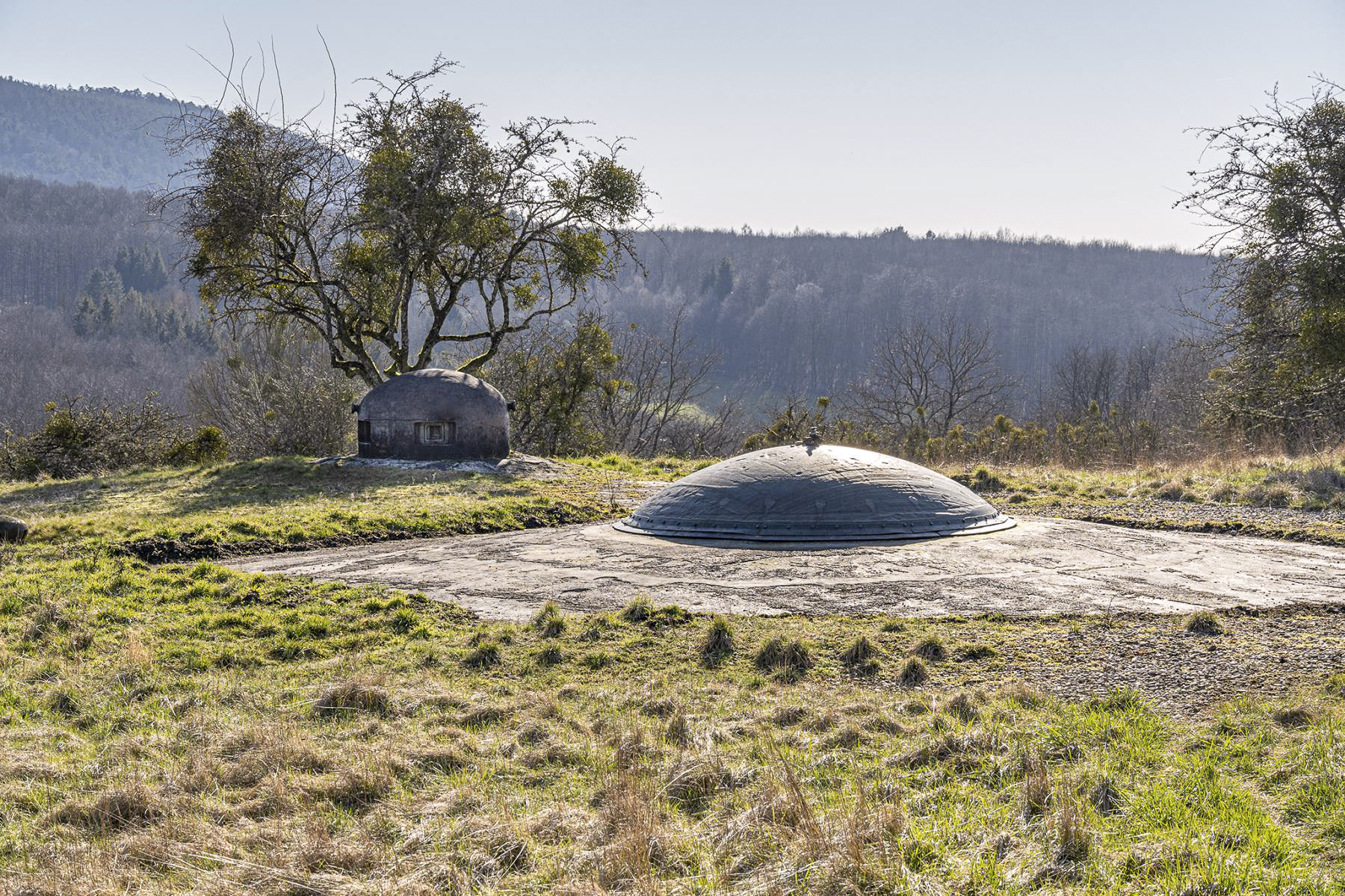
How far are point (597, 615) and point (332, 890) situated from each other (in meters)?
3.44

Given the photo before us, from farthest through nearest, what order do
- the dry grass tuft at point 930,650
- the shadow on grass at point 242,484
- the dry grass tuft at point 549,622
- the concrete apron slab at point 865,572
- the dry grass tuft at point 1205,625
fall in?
1. the shadow on grass at point 242,484
2. the concrete apron slab at point 865,572
3. the dry grass tuft at point 549,622
4. the dry grass tuft at point 1205,625
5. the dry grass tuft at point 930,650

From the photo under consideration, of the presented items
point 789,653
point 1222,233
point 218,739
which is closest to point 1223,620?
point 789,653

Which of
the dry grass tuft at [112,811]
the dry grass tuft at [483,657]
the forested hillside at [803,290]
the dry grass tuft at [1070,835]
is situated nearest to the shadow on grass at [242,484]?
the dry grass tuft at [483,657]

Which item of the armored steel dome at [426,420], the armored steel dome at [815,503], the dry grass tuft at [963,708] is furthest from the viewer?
the armored steel dome at [426,420]

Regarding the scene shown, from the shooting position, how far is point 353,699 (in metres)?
4.77

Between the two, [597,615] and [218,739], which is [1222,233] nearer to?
[597,615]

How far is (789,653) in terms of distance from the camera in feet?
17.6

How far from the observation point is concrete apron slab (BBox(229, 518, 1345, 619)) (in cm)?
683

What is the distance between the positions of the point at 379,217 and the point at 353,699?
1694cm

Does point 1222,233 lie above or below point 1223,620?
above

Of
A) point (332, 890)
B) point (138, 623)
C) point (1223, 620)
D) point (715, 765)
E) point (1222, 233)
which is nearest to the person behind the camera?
point (332, 890)

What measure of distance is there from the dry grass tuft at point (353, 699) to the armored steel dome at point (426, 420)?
1265 cm

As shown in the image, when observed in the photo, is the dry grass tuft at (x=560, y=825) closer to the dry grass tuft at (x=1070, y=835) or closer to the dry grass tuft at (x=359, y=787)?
the dry grass tuft at (x=359, y=787)

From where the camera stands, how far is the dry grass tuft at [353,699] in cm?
466
